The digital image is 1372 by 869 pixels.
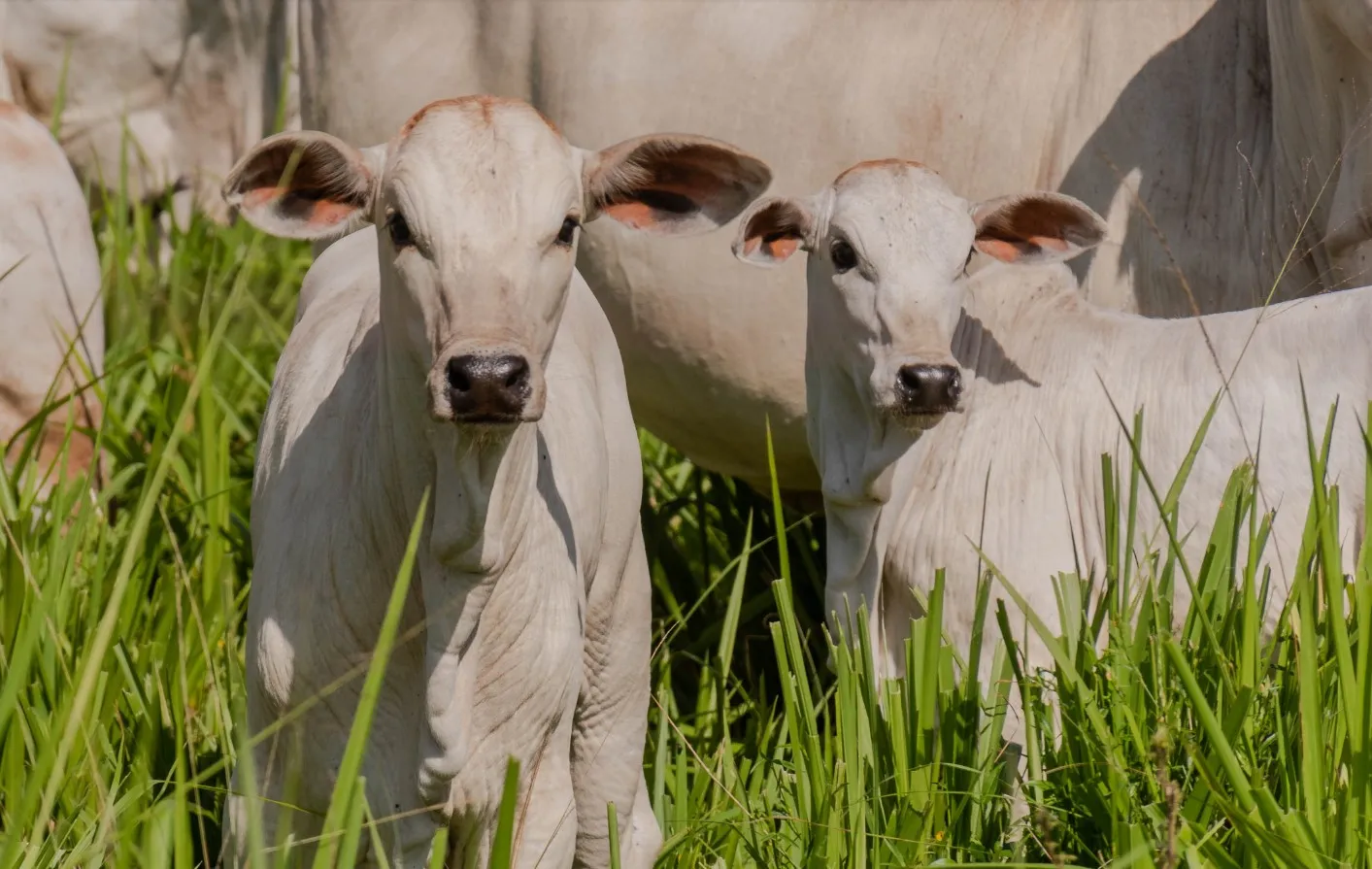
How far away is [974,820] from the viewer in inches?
123

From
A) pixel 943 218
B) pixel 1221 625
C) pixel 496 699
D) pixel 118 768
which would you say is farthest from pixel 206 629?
pixel 1221 625

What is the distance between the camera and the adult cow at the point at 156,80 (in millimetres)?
7582

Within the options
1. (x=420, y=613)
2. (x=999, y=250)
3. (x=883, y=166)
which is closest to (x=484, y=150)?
(x=420, y=613)

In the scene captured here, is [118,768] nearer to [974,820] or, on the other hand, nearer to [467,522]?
[467,522]

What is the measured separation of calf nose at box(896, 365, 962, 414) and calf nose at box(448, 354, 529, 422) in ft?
3.68

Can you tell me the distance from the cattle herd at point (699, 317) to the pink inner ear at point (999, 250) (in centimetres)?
1

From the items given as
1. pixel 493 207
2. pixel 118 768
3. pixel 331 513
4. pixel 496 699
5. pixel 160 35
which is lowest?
pixel 118 768

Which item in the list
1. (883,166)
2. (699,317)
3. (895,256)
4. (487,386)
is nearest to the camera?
(487,386)

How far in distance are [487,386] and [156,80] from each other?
605cm

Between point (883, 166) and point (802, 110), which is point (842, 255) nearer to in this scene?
point (883, 166)

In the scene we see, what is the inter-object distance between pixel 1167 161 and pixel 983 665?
1.30 m

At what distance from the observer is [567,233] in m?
2.85

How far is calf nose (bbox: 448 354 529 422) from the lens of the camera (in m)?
2.57

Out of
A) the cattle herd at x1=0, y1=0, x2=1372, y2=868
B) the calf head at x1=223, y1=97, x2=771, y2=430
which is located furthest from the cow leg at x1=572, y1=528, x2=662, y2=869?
the calf head at x1=223, y1=97, x2=771, y2=430
